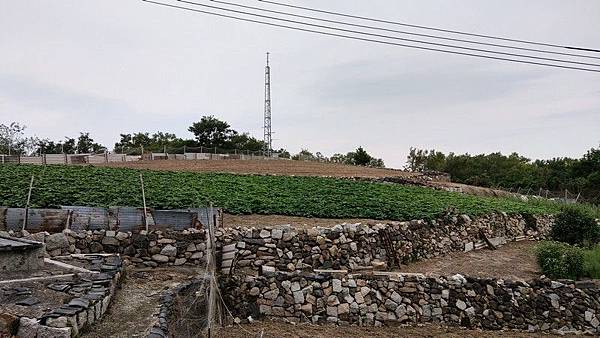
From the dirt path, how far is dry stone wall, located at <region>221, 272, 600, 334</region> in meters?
1.16

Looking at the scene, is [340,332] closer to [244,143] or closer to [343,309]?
[343,309]

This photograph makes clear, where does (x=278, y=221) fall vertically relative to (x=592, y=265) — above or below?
above

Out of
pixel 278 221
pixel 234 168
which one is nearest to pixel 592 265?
pixel 278 221

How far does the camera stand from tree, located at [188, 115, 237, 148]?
53812mm

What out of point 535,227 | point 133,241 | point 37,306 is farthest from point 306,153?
point 37,306

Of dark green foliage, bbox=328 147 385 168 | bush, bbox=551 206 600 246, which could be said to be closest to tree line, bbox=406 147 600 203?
dark green foliage, bbox=328 147 385 168

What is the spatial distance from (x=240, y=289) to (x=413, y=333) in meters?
3.11

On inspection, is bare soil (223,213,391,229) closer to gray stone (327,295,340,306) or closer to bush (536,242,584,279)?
gray stone (327,295,340,306)

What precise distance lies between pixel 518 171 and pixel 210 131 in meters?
31.7

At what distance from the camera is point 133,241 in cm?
1017

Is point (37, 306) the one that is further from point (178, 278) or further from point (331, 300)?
point (331, 300)

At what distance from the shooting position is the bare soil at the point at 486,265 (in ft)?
42.0

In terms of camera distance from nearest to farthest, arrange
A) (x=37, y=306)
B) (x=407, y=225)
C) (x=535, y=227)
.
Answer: (x=37, y=306)
(x=407, y=225)
(x=535, y=227)

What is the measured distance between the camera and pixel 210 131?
178 feet
